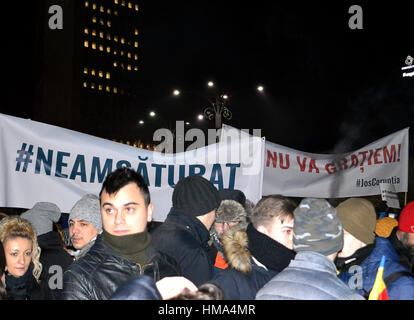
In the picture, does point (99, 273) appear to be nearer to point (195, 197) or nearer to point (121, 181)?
point (121, 181)

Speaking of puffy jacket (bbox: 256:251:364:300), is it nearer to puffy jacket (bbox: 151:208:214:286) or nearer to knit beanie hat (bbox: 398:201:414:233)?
puffy jacket (bbox: 151:208:214:286)

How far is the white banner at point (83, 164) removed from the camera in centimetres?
577

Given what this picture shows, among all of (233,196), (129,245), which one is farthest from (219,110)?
(129,245)

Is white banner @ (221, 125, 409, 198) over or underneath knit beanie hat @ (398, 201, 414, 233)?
over

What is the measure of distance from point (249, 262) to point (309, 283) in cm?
81

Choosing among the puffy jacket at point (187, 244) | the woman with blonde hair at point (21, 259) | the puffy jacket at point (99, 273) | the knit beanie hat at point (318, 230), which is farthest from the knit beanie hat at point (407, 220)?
the woman with blonde hair at point (21, 259)

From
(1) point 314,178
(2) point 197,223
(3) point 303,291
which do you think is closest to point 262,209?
(2) point 197,223

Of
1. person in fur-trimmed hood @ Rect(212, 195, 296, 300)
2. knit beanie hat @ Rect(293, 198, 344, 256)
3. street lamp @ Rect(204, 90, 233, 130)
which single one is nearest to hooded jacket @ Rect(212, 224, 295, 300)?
person in fur-trimmed hood @ Rect(212, 195, 296, 300)

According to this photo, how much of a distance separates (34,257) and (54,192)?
172cm

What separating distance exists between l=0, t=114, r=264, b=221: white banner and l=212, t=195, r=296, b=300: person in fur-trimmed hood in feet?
9.53

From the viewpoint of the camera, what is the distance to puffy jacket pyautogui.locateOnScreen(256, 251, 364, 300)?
2.48 metres

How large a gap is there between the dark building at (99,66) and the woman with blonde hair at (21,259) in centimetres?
7143
